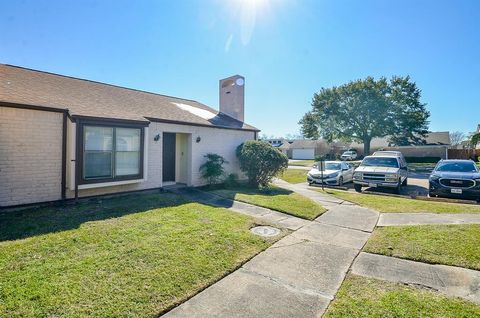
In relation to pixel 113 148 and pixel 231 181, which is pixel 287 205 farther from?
pixel 113 148

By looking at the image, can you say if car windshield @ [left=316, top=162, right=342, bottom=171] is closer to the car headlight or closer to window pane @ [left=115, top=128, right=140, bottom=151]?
the car headlight

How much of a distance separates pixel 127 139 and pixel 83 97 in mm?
2706

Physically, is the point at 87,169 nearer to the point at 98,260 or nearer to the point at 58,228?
the point at 58,228

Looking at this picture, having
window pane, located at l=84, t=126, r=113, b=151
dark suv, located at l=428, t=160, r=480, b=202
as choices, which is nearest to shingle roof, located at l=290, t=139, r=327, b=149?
dark suv, located at l=428, t=160, r=480, b=202

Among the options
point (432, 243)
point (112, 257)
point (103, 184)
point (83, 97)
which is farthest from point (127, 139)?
point (432, 243)

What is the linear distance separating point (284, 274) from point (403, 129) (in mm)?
34068

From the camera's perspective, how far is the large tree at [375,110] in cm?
3092

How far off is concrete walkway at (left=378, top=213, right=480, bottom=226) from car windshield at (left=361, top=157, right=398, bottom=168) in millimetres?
5675

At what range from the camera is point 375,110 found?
31203 millimetres

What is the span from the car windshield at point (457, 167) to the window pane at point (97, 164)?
45.5ft

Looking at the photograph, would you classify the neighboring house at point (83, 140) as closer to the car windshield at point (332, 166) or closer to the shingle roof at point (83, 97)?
the shingle roof at point (83, 97)

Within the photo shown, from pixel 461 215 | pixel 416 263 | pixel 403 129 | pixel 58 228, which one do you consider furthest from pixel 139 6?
pixel 403 129

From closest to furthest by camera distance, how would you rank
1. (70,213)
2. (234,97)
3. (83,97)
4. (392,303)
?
1. (392,303)
2. (70,213)
3. (83,97)
4. (234,97)

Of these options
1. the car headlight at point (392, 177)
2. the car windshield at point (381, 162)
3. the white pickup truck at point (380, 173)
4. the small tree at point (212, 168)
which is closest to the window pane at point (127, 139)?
the small tree at point (212, 168)
